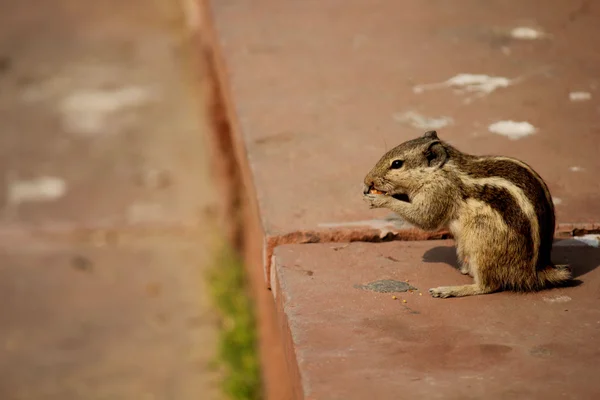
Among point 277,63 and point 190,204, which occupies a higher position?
point 277,63

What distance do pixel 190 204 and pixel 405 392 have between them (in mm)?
4529

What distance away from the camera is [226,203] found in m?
6.42

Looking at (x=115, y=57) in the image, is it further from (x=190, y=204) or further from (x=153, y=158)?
(x=190, y=204)

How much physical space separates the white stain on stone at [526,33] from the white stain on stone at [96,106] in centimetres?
365

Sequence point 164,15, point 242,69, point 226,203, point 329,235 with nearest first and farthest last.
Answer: point 329,235, point 242,69, point 226,203, point 164,15

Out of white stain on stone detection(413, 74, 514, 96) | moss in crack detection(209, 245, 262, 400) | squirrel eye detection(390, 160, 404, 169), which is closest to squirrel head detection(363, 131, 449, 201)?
squirrel eye detection(390, 160, 404, 169)

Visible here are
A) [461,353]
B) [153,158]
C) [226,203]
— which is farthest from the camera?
[153,158]

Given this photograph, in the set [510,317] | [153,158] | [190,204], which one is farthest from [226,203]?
[510,317]

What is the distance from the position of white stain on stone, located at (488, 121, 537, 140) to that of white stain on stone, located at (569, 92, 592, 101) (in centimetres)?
37

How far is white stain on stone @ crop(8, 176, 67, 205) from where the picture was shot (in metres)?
6.96

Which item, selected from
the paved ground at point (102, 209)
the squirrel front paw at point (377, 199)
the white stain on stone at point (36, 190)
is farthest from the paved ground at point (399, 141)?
the white stain on stone at point (36, 190)

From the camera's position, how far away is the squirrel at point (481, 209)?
3094 millimetres

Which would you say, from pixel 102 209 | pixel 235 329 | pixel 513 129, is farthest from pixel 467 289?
pixel 102 209

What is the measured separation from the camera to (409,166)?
3340 millimetres
